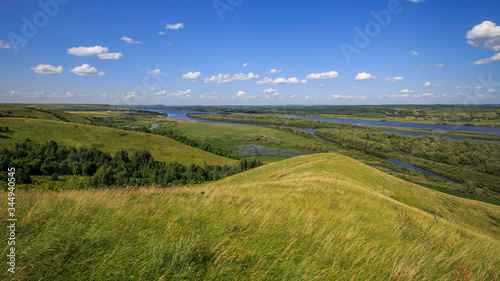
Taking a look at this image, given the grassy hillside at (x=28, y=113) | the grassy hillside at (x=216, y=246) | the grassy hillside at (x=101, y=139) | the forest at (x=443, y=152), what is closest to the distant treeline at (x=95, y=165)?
the grassy hillside at (x=101, y=139)

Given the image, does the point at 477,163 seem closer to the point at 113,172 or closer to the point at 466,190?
the point at 466,190

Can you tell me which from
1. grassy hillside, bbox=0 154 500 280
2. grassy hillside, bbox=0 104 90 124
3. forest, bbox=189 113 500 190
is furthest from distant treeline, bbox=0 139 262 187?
forest, bbox=189 113 500 190

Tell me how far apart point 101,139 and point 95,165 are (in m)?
27.5

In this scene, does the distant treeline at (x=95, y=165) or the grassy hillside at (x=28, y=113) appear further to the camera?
the grassy hillside at (x=28, y=113)

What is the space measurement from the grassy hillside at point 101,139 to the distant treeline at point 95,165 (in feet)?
24.3

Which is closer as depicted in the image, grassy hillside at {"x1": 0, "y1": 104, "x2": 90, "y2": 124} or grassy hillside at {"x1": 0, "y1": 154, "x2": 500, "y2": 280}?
grassy hillside at {"x1": 0, "y1": 154, "x2": 500, "y2": 280}

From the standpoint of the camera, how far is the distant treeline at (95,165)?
6259 centimetres

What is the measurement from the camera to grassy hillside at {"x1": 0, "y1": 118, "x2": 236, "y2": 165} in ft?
269

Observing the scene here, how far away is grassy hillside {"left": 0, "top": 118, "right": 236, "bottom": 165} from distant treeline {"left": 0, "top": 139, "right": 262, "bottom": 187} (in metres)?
7.41

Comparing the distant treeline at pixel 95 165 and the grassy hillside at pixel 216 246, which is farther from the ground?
the grassy hillside at pixel 216 246

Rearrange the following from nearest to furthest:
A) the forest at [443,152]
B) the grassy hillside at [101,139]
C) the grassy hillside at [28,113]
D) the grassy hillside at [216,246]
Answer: the grassy hillside at [216,246] → the forest at [443,152] → the grassy hillside at [101,139] → the grassy hillside at [28,113]

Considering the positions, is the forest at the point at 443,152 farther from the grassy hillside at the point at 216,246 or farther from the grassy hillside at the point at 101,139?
the grassy hillside at the point at 216,246

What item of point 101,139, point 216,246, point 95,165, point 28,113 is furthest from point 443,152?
point 28,113

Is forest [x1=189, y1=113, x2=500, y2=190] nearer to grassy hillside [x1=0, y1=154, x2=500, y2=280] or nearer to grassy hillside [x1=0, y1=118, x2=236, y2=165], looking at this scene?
grassy hillside [x1=0, y1=118, x2=236, y2=165]
